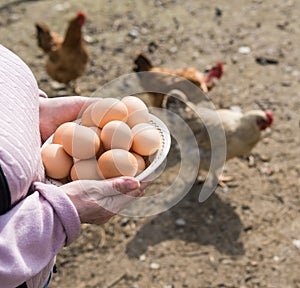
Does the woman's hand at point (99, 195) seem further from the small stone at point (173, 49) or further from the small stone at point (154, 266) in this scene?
the small stone at point (173, 49)

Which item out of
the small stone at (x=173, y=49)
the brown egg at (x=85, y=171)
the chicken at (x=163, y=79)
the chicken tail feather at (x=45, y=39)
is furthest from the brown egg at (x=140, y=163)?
the small stone at (x=173, y=49)

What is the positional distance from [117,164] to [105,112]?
7.2 inches

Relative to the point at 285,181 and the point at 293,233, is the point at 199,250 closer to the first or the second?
the point at 293,233

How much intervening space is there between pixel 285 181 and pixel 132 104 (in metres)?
1.51

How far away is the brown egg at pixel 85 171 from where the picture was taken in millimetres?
1191

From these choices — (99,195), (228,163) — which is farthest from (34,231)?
(228,163)

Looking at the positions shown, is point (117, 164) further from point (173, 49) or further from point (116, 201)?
point (173, 49)

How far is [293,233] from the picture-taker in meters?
2.37

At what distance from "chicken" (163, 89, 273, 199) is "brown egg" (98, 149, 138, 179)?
47.6 inches

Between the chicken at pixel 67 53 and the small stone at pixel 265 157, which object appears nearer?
the small stone at pixel 265 157

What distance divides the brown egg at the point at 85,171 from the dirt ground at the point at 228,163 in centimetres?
112

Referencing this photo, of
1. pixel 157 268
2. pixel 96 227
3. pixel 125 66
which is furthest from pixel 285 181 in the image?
pixel 125 66

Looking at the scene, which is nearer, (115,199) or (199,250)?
(115,199)

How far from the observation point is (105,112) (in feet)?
4.28
